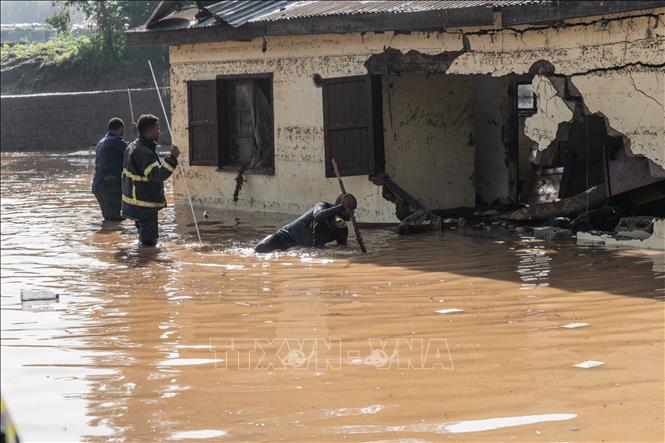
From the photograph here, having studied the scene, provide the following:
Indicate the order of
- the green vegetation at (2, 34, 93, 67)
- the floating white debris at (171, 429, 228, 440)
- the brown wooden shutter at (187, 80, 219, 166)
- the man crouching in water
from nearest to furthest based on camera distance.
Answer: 1. the floating white debris at (171, 429, 228, 440)
2. the man crouching in water
3. the brown wooden shutter at (187, 80, 219, 166)
4. the green vegetation at (2, 34, 93, 67)

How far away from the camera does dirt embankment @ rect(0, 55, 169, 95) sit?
116 ft

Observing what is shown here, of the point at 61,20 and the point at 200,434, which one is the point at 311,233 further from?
the point at 61,20

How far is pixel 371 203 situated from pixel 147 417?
333 inches

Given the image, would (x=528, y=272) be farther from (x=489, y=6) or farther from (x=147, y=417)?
(x=147, y=417)

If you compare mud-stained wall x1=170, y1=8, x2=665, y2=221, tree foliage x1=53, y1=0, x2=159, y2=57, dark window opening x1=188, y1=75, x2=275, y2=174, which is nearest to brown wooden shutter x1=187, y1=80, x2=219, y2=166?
dark window opening x1=188, y1=75, x2=275, y2=174

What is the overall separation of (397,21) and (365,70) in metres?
1.27

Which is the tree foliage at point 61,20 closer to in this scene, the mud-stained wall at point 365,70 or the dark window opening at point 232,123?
the mud-stained wall at point 365,70

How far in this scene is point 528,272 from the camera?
32.5ft

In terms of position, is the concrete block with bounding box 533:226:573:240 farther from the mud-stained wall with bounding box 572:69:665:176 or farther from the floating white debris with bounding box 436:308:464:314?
the floating white debris with bounding box 436:308:464:314

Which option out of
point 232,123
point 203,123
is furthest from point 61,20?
point 232,123

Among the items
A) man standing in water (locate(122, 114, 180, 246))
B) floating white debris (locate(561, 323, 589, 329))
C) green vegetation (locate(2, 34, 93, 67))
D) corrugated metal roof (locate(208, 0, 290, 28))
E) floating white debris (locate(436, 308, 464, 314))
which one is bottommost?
floating white debris (locate(436, 308, 464, 314))

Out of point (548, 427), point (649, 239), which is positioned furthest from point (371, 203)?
point (548, 427)

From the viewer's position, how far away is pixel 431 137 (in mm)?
14430

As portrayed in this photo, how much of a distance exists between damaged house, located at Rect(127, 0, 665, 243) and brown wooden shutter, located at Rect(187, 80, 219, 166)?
3 cm
